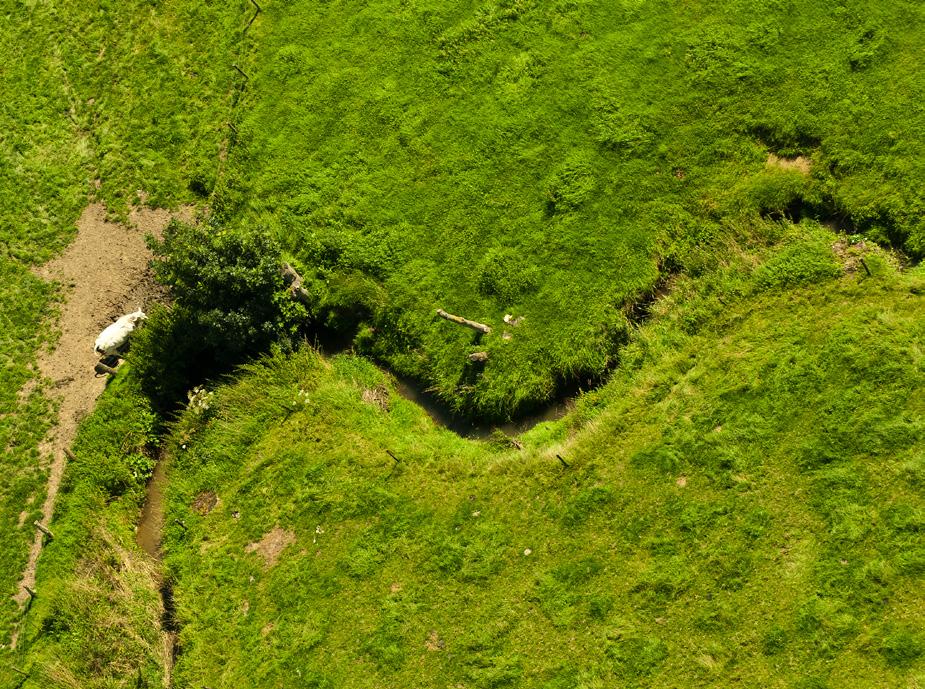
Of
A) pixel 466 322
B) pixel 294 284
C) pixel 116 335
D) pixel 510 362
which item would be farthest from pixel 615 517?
pixel 116 335

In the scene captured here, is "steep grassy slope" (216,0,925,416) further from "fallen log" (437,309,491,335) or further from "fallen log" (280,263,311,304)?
"fallen log" (280,263,311,304)

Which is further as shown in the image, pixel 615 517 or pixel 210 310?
pixel 210 310

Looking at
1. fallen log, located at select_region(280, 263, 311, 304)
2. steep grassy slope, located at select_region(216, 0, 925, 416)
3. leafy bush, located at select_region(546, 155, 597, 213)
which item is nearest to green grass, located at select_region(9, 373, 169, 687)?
fallen log, located at select_region(280, 263, 311, 304)

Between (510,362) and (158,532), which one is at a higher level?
(510,362)

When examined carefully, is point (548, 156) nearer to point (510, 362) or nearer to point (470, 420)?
point (510, 362)

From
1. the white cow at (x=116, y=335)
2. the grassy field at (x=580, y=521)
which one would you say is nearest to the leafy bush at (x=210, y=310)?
the white cow at (x=116, y=335)

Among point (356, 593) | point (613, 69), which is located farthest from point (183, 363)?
point (613, 69)

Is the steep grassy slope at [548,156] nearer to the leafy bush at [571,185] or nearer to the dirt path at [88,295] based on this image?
the leafy bush at [571,185]
